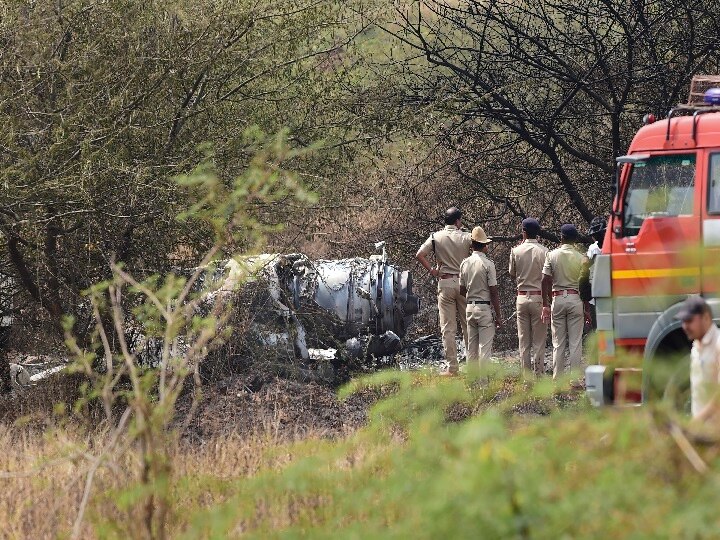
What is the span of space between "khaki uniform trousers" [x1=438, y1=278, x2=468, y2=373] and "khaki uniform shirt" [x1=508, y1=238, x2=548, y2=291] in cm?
83

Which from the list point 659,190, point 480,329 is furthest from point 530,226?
point 659,190

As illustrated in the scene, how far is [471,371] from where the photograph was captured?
812cm

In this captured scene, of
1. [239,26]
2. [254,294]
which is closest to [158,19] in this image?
[239,26]

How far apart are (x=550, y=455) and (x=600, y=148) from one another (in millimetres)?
11727

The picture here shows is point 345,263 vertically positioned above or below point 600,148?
below

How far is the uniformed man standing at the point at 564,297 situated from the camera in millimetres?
11836

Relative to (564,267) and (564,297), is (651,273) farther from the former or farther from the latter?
(564,297)

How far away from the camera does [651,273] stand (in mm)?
8859

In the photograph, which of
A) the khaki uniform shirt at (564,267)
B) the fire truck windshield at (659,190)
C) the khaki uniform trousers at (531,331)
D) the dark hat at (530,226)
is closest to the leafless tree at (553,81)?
the dark hat at (530,226)

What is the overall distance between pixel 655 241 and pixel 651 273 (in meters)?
0.24

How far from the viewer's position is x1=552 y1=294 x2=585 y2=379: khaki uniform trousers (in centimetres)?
1198

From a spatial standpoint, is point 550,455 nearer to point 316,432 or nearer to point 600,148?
point 316,432

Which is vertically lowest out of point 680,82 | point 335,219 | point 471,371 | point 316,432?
point 316,432

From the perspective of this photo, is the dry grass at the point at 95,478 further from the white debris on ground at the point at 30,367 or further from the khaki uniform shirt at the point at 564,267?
the khaki uniform shirt at the point at 564,267
